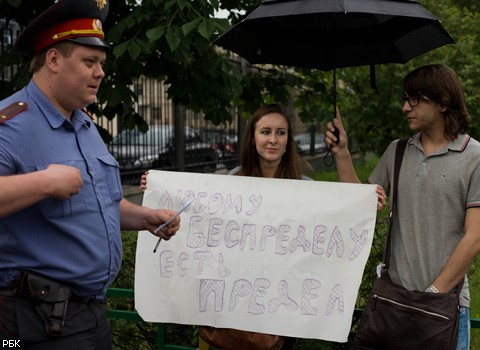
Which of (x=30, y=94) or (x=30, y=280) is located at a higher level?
(x=30, y=94)

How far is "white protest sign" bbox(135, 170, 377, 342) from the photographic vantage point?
Result: 3.32m

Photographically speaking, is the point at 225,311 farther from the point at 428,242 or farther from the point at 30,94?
the point at 30,94

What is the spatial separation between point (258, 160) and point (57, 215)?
5.03 ft

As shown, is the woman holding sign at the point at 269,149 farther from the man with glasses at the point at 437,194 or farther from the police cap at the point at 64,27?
the police cap at the point at 64,27

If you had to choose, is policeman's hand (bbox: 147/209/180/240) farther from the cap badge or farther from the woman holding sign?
the cap badge

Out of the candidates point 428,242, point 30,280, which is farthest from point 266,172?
point 30,280

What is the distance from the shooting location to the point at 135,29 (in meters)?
5.75

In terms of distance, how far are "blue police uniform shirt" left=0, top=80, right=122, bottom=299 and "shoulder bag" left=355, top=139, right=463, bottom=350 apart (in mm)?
1144

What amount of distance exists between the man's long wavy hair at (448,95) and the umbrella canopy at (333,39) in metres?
0.51

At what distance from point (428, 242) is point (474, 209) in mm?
229

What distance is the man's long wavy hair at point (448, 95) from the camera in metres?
3.07

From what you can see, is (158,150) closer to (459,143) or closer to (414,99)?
(414,99)

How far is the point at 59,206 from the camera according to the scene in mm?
2434

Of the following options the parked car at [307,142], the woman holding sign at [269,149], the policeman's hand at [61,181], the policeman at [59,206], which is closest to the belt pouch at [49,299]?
the policeman at [59,206]
